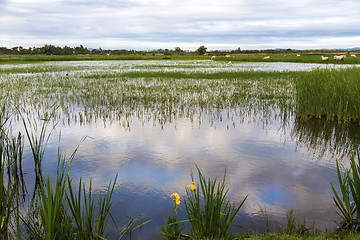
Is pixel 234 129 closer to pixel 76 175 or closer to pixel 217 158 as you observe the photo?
pixel 217 158

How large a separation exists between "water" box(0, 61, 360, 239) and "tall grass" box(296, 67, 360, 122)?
55cm

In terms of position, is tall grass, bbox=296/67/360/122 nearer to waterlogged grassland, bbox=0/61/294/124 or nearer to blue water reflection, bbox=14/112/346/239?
waterlogged grassland, bbox=0/61/294/124

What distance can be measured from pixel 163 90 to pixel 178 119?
6309mm

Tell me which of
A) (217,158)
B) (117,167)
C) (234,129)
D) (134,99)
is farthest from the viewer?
(134,99)

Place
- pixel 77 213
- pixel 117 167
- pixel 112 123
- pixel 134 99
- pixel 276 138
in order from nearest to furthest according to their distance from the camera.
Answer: pixel 77 213
pixel 117 167
pixel 276 138
pixel 112 123
pixel 134 99

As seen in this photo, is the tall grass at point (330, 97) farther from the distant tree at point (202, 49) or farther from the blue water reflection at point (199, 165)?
the distant tree at point (202, 49)

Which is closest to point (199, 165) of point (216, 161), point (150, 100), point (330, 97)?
point (216, 161)

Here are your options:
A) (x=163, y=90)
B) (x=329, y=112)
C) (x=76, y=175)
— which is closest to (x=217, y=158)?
(x=76, y=175)

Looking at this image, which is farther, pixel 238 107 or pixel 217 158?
pixel 238 107

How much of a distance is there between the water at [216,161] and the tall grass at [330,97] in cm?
55

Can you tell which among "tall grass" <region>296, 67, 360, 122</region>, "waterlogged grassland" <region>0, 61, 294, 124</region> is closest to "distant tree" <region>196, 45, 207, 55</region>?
"waterlogged grassland" <region>0, 61, 294, 124</region>

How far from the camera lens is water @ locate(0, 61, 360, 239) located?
5.13 m

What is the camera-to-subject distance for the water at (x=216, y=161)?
5.13 metres

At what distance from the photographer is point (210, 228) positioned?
385 centimetres
